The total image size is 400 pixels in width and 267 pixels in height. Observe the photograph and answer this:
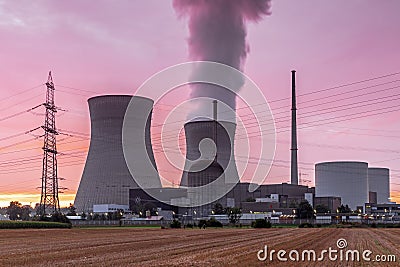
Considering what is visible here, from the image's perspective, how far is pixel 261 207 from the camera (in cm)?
11206

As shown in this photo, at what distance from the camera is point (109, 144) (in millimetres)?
64250

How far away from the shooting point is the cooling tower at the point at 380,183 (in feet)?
410

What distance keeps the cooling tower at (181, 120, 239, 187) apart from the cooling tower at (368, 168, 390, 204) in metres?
52.0

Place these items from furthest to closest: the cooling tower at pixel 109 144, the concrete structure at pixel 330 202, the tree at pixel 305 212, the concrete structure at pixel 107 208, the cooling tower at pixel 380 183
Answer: the cooling tower at pixel 380 183 → the concrete structure at pixel 330 202 → the tree at pixel 305 212 → the concrete structure at pixel 107 208 → the cooling tower at pixel 109 144

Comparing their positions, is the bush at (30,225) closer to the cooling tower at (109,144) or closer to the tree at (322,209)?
the cooling tower at (109,144)

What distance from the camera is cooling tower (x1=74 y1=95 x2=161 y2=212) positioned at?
6356cm

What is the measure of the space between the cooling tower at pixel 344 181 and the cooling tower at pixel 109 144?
162ft

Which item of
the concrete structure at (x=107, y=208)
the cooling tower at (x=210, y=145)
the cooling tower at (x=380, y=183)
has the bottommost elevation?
the concrete structure at (x=107, y=208)

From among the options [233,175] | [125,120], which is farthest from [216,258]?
[233,175]

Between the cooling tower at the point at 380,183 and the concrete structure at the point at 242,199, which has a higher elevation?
the cooling tower at the point at 380,183

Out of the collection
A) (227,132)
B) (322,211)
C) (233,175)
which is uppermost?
(227,132)

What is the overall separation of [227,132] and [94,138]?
19388mm

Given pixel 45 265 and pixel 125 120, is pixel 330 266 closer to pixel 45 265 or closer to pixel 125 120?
pixel 45 265

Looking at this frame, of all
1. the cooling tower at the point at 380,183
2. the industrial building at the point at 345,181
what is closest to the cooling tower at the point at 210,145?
the industrial building at the point at 345,181
